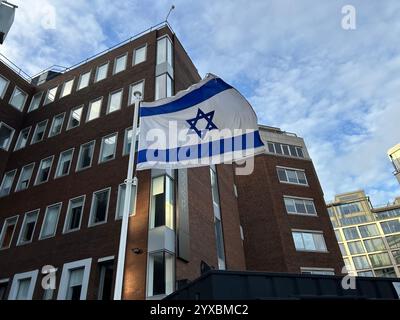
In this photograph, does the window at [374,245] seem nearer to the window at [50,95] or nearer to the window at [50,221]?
the window at [50,95]

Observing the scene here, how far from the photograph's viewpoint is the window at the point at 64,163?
22.7 metres

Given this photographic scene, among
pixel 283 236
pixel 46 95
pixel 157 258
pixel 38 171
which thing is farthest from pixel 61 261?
pixel 283 236

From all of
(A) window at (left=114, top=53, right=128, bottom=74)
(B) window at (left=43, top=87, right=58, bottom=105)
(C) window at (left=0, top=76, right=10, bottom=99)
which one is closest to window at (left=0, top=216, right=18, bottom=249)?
(B) window at (left=43, top=87, right=58, bottom=105)

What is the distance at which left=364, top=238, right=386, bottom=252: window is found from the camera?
102 m

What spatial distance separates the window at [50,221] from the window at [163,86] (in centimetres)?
921

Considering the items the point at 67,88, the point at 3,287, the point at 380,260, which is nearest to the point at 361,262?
the point at 380,260

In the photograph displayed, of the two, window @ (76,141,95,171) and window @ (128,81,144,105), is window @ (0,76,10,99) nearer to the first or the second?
window @ (76,141,95,171)

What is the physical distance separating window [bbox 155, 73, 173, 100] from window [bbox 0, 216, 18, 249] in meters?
12.3

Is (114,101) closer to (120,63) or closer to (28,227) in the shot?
(120,63)

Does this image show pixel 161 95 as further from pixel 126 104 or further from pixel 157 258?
pixel 157 258

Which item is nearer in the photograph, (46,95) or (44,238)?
(44,238)

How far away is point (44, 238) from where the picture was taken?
1981 centimetres

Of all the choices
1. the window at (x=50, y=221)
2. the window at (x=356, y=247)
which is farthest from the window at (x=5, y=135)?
the window at (x=356, y=247)

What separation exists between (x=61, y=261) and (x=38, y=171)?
8.54 m
